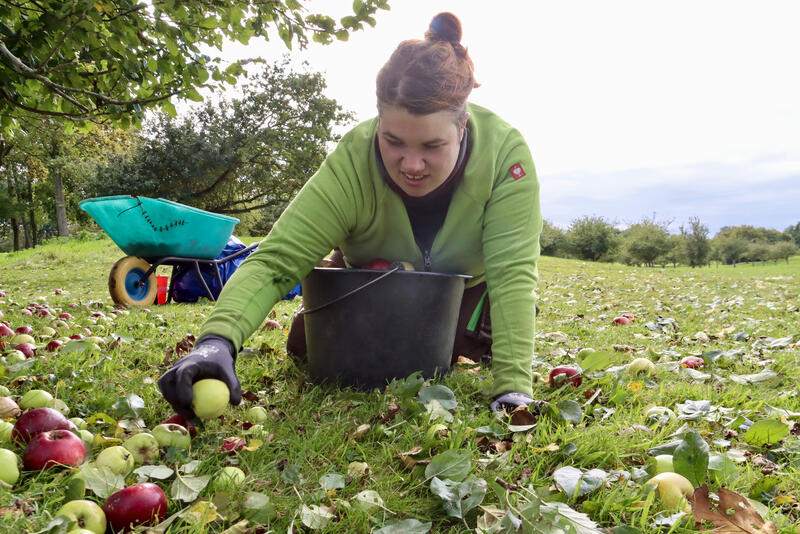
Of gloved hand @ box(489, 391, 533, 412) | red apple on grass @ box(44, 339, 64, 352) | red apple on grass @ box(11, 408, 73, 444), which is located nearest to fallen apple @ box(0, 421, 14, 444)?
red apple on grass @ box(11, 408, 73, 444)

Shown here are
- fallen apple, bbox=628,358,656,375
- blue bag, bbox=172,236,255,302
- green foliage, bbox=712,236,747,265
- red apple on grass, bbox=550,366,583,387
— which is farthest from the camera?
green foliage, bbox=712,236,747,265

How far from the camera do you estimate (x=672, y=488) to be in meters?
1.48

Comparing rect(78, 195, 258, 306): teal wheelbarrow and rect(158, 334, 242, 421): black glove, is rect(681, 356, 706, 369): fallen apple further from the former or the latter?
rect(78, 195, 258, 306): teal wheelbarrow

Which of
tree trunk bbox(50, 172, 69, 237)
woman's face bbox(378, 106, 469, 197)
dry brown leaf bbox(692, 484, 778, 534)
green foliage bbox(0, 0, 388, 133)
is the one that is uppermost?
tree trunk bbox(50, 172, 69, 237)

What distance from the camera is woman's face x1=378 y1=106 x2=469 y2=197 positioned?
6.54 feet

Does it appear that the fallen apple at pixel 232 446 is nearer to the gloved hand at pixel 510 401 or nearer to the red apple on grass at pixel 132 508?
the red apple on grass at pixel 132 508

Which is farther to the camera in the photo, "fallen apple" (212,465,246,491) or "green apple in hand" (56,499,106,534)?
"fallen apple" (212,465,246,491)

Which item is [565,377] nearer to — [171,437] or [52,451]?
[171,437]

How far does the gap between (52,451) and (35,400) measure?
0.58 metres

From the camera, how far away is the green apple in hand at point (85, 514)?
1.23 metres

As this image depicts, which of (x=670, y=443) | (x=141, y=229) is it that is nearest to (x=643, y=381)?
(x=670, y=443)

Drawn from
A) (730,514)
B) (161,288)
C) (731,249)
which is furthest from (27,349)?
(731,249)

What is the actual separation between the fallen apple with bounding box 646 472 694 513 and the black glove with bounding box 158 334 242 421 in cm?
140

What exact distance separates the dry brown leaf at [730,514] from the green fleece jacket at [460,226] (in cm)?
84
